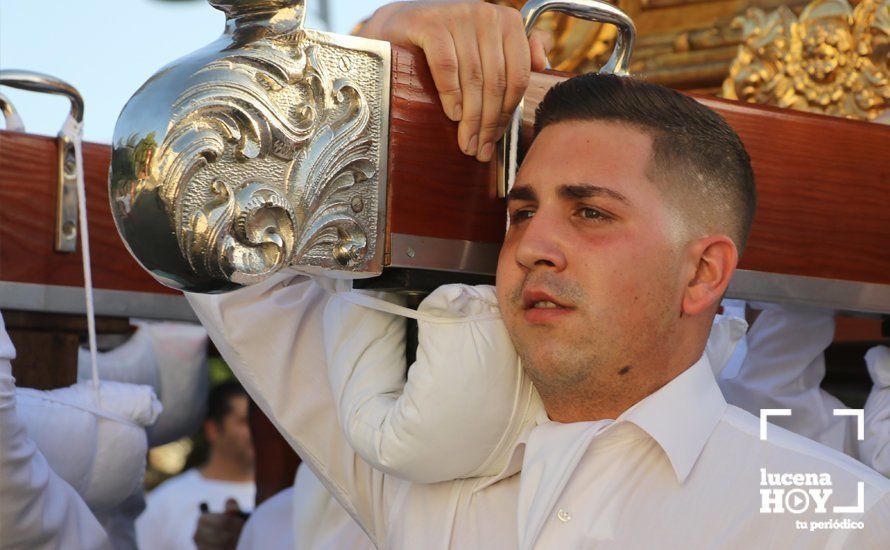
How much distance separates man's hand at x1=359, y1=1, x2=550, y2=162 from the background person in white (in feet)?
8.70

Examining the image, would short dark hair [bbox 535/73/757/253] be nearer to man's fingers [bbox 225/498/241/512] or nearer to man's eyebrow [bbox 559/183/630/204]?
man's eyebrow [bbox 559/183/630/204]

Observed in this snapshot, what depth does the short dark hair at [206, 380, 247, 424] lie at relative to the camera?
384 cm

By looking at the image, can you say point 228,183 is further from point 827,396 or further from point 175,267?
point 827,396

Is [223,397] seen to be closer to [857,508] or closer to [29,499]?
[29,499]

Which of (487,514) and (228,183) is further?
(487,514)

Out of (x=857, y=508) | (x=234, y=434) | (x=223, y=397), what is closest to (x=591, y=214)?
(x=857, y=508)

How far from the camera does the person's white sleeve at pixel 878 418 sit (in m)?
1.55

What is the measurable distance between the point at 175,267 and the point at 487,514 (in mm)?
430

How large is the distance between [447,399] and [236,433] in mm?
3018

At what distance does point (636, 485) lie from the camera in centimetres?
121

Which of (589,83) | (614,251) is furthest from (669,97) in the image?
(614,251)

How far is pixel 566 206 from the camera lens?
1.22m

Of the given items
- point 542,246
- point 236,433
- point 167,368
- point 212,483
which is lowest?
point 212,483

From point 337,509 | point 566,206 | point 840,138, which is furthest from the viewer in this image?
point 337,509
